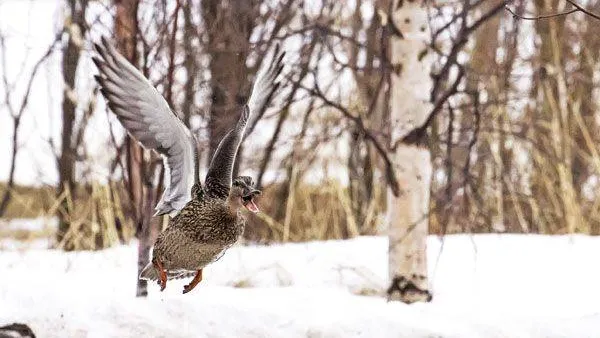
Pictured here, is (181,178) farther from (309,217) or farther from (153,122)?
(309,217)

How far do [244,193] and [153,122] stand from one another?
0.70 m

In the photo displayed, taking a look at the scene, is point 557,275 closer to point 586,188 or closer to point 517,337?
point 517,337

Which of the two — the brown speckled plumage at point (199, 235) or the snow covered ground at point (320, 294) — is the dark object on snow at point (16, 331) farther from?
the brown speckled plumage at point (199, 235)

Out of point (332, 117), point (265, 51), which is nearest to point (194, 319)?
point (265, 51)

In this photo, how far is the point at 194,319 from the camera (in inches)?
174

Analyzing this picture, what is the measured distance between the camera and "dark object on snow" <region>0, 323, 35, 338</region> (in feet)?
13.2

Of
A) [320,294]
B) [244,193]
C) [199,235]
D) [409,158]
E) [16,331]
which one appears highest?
[409,158]

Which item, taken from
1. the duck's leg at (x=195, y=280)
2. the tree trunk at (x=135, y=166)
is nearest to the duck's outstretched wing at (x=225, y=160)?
the duck's leg at (x=195, y=280)

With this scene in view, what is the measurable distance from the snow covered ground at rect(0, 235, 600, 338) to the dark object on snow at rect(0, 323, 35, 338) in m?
0.04

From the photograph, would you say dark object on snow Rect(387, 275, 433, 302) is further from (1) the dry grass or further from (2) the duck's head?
(1) the dry grass

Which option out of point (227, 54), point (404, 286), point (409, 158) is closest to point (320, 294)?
point (404, 286)

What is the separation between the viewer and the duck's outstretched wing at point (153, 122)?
4.12 meters

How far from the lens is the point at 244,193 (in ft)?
12.3

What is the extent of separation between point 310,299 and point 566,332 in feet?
4.22
